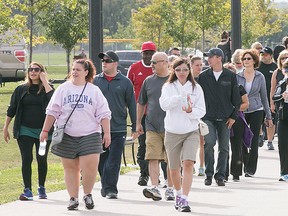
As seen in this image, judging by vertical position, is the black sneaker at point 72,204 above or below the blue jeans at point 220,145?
below

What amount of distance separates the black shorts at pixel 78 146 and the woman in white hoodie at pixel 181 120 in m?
0.83

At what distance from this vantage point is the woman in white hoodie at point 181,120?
11828 mm

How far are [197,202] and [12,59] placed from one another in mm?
28769

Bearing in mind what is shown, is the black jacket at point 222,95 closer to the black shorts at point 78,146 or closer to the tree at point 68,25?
the black shorts at point 78,146

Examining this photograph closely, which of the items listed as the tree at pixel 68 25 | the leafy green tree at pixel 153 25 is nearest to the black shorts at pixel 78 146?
the tree at pixel 68 25

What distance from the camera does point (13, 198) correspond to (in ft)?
44.2

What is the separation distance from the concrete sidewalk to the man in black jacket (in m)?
0.36

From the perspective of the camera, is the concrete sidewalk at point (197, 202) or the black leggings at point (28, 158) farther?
the black leggings at point (28, 158)

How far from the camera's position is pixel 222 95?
14547 mm

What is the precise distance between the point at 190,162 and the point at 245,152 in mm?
4417

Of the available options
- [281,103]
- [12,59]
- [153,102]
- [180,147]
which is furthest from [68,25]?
[180,147]

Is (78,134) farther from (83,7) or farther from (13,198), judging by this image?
(83,7)

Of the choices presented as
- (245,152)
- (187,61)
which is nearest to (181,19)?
(245,152)

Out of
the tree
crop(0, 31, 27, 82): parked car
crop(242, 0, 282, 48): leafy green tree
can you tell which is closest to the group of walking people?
crop(0, 31, 27, 82): parked car
